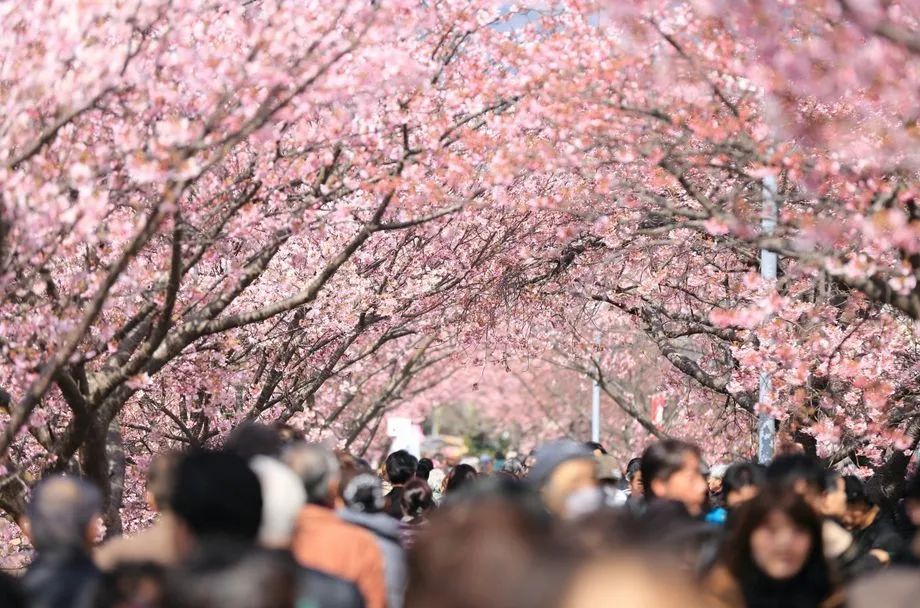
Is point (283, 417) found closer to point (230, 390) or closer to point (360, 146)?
point (230, 390)

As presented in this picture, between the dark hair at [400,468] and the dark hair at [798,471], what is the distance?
3.57m

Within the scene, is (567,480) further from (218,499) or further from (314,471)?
(218,499)

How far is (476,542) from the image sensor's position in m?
3.09

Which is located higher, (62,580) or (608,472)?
(608,472)

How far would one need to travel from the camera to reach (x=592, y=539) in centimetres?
311

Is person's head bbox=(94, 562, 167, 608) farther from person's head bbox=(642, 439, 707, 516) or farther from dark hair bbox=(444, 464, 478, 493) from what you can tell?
dark hair bbox=(444, 464, 478, 493)

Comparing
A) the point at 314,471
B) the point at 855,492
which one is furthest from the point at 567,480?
the point at 855,492

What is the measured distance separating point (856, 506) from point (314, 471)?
3499mm

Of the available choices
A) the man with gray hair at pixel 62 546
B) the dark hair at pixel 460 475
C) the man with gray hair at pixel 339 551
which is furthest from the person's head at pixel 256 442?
the dark hair at pixel 460 475

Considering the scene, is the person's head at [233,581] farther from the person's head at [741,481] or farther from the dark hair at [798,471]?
the person's head at [741,481]

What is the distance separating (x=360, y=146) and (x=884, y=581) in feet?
20.8

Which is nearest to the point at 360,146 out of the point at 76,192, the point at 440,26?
the point at 440,26

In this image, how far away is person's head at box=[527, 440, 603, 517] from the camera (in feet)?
18.8

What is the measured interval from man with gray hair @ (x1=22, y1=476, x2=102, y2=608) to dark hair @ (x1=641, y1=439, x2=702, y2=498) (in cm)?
260
